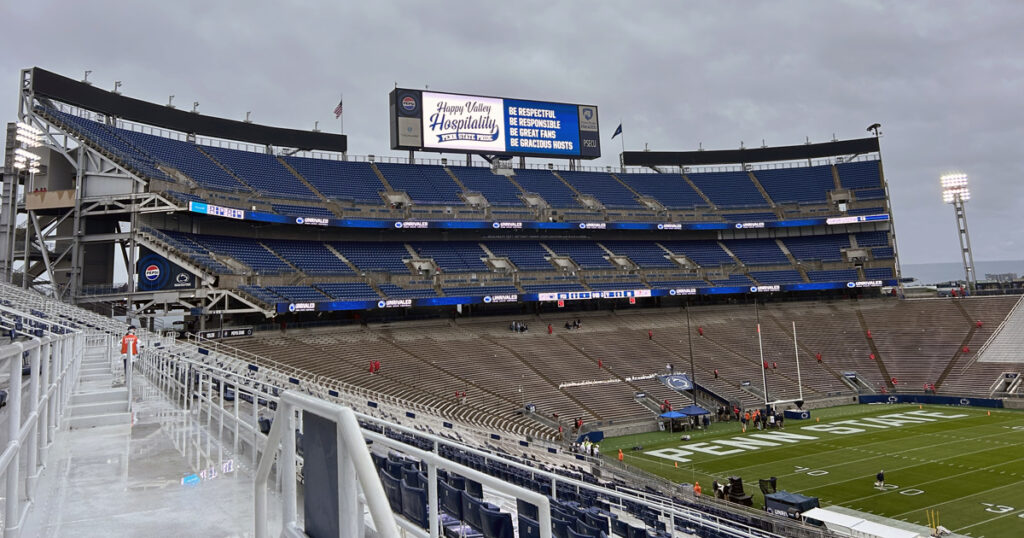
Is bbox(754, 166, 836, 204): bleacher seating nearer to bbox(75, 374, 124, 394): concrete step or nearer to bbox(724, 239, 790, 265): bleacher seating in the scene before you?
bbox(724, 239, 790, 265): bleacher seating

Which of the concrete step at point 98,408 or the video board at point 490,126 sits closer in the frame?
the concrete step at point 98,408

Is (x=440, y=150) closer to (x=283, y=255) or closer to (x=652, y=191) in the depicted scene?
(x=283, y=255)

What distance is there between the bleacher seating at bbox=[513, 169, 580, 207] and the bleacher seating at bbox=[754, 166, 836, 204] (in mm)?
21640

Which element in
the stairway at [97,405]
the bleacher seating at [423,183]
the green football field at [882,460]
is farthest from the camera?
the bleacher seating at [423,183]

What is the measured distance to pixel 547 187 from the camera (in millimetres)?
55750

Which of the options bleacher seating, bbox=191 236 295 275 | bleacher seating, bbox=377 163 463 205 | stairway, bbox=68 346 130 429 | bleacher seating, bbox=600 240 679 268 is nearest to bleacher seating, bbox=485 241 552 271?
bleacher seating, bbox=377 163 463 205

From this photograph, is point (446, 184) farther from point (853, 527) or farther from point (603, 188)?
point (853, 527)

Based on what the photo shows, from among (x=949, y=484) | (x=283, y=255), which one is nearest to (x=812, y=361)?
(x=949, y=484)

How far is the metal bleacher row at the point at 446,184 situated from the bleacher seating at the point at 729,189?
0.33 ft

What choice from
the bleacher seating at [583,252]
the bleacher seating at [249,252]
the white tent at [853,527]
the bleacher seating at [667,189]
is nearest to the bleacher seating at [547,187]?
the bleacher seating at [583,252]

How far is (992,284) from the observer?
183 feet

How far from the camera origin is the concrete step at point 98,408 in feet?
36.9

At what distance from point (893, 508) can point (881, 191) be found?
4644cm

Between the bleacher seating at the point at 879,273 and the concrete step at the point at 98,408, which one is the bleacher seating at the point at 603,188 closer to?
the bleacher seating at the point at 879,273
